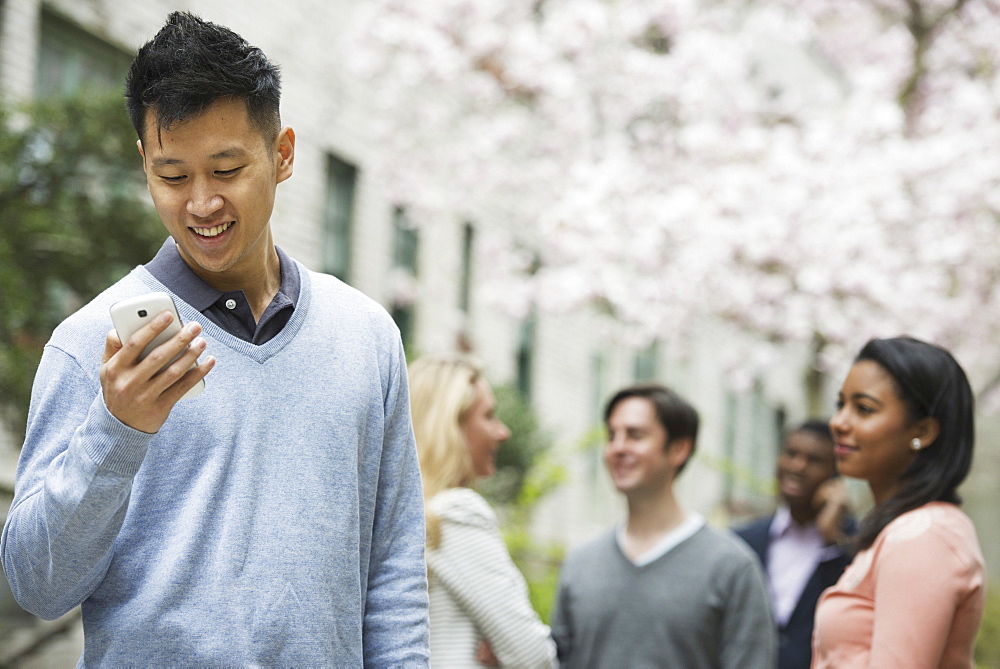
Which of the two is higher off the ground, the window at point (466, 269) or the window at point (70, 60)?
the window at point (70, 60)

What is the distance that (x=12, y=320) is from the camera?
238 inches

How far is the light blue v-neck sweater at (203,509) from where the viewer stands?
79.5 inches

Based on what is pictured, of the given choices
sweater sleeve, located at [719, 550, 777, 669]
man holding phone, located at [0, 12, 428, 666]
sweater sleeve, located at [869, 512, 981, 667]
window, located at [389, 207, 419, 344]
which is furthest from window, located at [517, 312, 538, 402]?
man holding phone, located at [0, 12, 428, 666]

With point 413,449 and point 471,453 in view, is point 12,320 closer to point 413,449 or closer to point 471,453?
point 471,453

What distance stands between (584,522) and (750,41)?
7.78m

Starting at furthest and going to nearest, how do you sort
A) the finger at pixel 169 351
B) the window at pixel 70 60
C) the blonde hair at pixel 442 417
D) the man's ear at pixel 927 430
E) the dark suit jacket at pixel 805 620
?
the window at pixel 70 60 → the dark suit jacket at pixel 805 620 → the blonde hair at pixel 442 417 → the man's ear at pixel 927 430 → the finger at pixel 169 351

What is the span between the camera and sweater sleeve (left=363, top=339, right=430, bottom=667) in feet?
7.95

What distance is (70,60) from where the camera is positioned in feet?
27.6

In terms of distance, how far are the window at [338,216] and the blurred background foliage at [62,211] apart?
474 centimetres

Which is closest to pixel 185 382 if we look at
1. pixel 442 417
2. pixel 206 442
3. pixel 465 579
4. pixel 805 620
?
pixel 206 442

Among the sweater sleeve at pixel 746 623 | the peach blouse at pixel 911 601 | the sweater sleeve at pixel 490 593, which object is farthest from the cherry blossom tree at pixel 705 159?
the peach blouse at pixel 911 601

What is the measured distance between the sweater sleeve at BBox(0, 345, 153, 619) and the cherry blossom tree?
30.5 ft

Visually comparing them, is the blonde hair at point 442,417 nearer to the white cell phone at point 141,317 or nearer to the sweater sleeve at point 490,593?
the sweater sleeve at point 490,593

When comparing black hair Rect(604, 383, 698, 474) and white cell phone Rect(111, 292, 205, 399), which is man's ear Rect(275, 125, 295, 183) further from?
black hair Rect(604, 383, 698, 474)
